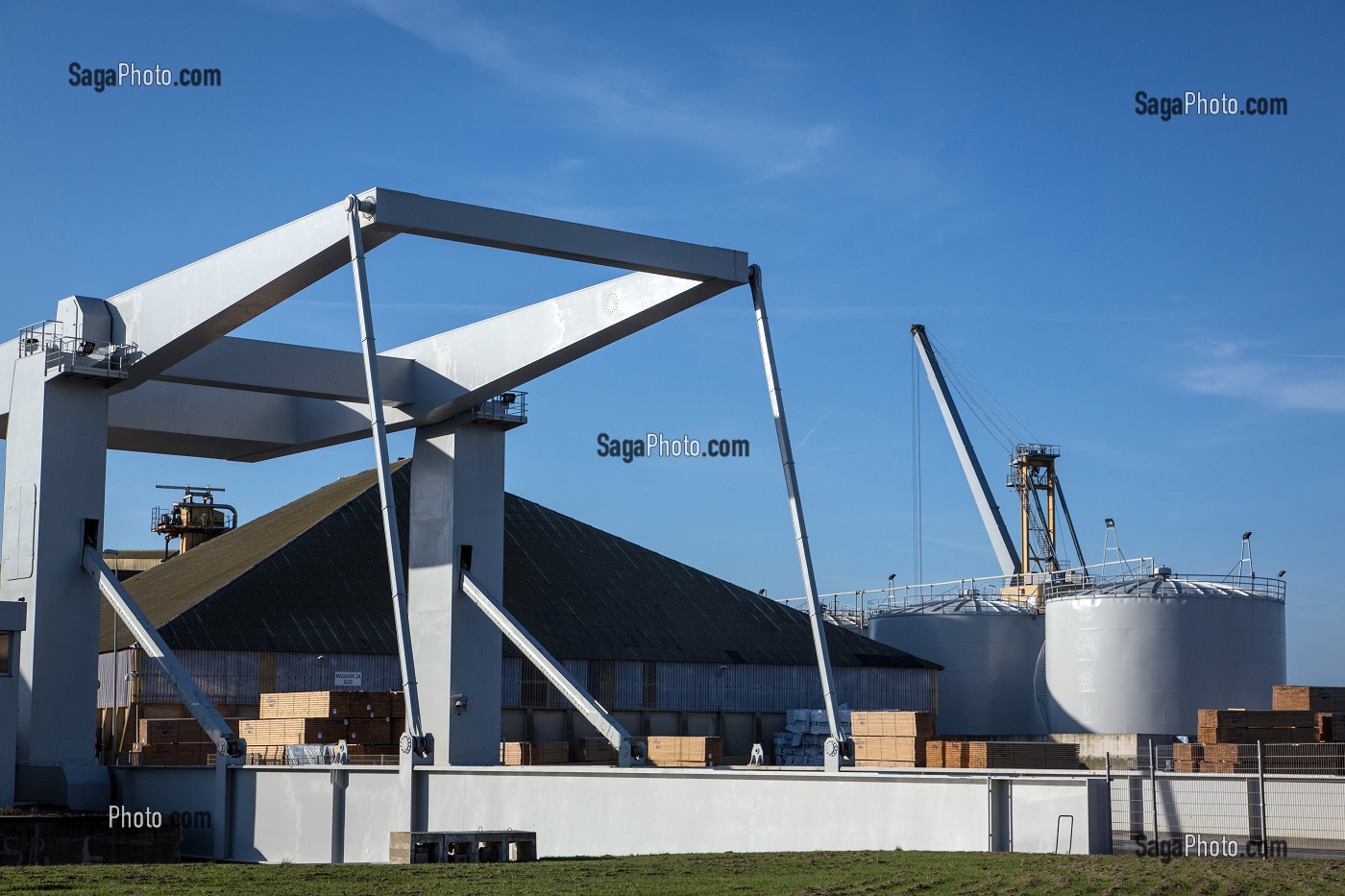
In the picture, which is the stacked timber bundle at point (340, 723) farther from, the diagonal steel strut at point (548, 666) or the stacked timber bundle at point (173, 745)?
the diagonal steel strut at point (548, 666)

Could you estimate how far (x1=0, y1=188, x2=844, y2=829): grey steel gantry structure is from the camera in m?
25.4

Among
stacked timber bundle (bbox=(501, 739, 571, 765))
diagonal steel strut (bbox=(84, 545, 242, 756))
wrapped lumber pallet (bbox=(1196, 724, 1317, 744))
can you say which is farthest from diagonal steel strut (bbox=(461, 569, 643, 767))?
wrapped lumber pallet (bbox=(1196, 724, 1317, 744))

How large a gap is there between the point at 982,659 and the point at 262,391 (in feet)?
112

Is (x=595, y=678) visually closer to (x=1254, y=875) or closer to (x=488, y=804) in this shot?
(x=488, y=804)

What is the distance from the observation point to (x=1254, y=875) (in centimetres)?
1373

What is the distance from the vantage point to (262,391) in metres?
28.5

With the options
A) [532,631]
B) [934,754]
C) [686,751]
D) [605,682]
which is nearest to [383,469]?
[934,754]

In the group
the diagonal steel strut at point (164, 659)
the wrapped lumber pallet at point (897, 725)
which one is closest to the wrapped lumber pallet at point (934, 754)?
the wrapped lumber pallet at point (897, 725)

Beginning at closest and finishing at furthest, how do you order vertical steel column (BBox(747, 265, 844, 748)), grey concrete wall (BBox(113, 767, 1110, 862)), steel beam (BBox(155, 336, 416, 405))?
grey concrete wall (BBox(113, 767, 1110, 862)) < vertical steel column (BBox(747, 265, 844, 748)) < steel beam (BBox(155, 336, 416, 405))

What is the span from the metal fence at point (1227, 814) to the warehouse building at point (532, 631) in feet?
90.4

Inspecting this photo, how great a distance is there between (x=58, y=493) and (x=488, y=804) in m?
10.2

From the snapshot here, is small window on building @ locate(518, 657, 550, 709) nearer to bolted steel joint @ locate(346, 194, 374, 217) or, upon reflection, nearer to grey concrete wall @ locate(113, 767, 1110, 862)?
grey concrete wall @ locate(113, 767, 1110, 862)

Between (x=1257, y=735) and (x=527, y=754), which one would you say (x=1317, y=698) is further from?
(x=527, y=754)

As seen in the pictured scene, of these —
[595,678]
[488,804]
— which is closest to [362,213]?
[488,804]
